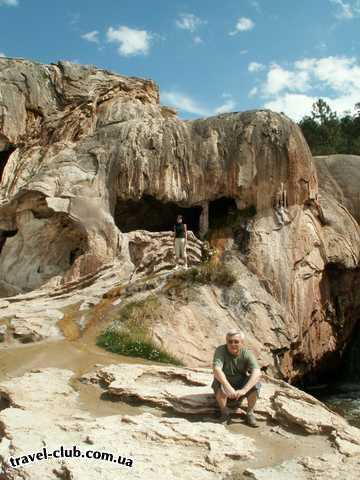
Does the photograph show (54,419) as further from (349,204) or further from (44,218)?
(349,204)

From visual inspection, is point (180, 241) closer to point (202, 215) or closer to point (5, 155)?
point (202, 215)

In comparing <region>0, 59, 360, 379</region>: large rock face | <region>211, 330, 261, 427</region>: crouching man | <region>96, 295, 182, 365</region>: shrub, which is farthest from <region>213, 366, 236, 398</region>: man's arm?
<region>0, 59, 360, 379</region>: large rock face

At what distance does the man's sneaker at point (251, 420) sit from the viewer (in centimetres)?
591

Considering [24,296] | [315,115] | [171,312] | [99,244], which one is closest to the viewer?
[171,312]

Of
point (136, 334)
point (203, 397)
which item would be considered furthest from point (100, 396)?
point (136, 334)

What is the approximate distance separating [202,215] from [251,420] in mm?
10783

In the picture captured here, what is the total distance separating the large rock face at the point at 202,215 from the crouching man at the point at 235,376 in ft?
21.0

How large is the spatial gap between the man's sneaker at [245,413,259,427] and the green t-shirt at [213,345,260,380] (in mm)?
456

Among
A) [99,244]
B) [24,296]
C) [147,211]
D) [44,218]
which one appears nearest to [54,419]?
[24,296]

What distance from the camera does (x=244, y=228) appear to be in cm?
1502

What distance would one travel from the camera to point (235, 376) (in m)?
6.18

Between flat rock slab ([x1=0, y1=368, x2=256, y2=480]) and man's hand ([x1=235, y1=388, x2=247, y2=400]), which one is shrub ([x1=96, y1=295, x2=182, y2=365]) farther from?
man's hand ([x1=235, y1=388, x2=247, y2=400])

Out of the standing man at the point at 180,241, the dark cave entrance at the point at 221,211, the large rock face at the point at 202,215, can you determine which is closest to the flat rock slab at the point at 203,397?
the large rock face at the point at 202,215

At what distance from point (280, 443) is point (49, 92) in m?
18.4
